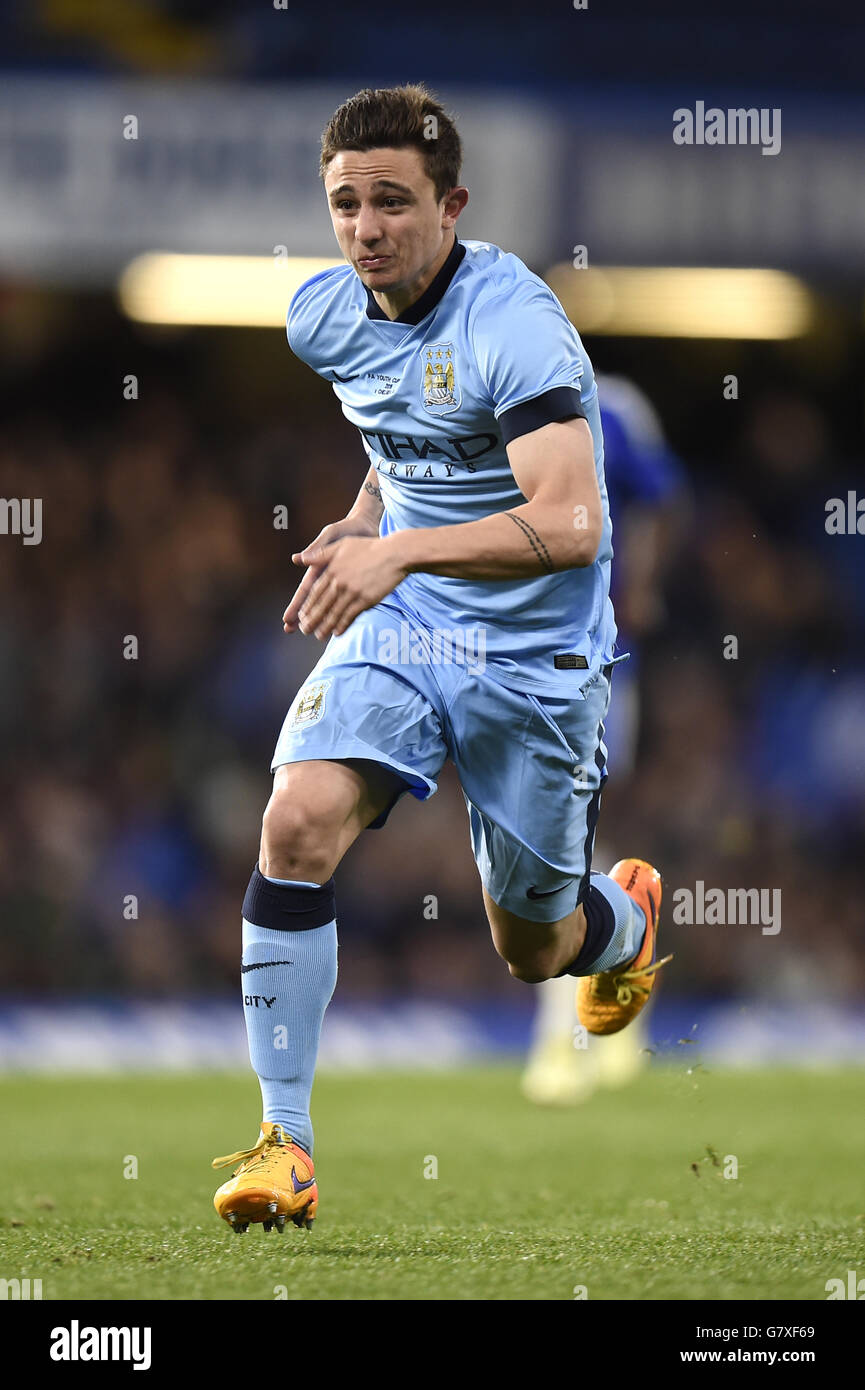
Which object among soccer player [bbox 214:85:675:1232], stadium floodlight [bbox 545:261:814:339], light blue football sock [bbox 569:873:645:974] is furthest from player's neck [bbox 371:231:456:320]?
stadium floodlight [bbox 545:261:814:339]

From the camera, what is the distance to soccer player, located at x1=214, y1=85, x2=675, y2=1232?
11.4 ft

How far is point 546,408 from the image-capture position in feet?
11.6

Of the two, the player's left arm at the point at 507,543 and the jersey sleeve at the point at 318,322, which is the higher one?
the jersey sleeve at the point at 318,322

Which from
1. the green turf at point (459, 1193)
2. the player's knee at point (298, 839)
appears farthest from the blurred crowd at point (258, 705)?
the player's knee at point (298, 839)

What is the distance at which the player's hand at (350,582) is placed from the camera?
3412 millimetres

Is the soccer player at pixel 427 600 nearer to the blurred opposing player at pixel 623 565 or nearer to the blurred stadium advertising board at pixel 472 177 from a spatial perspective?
the blurred opposing player at pixel 623 565

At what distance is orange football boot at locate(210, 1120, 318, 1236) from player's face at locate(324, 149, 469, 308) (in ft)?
5.87

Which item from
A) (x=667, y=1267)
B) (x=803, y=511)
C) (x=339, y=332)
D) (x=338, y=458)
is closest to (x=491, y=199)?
(x=338, y=458)

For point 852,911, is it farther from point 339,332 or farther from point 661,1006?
point 339,332

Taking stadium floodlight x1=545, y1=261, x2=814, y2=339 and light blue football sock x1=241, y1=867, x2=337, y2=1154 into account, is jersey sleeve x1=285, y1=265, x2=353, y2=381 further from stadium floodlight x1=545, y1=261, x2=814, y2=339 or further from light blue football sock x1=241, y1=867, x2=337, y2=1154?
stadium floodlight x1=545, y1=261, x2=814, y2=339

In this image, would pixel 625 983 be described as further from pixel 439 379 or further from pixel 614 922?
pixel 439 379

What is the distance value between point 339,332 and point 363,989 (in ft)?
24.2

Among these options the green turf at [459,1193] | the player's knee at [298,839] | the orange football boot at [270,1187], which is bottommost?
the green turf at [459,1193]
